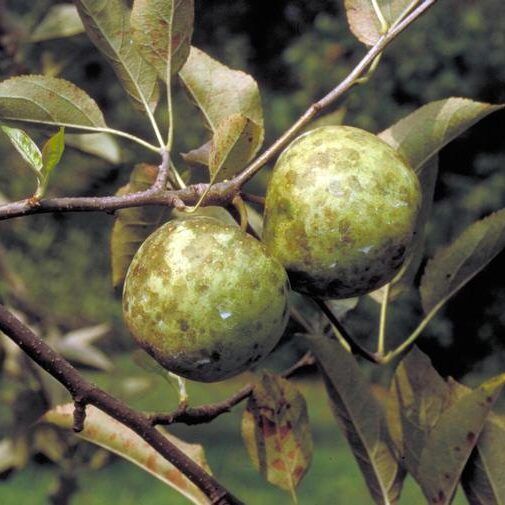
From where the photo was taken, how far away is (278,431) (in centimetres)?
86

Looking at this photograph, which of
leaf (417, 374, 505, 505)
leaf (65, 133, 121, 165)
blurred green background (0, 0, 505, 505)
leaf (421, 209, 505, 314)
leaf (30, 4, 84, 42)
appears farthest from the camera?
blurred green background (0, 0, 505, 505)

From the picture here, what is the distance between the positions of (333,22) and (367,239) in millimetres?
4355

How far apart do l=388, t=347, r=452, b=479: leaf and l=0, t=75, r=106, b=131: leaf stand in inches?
14.2

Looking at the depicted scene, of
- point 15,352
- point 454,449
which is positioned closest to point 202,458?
point 454,449

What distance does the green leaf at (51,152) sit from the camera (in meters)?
0.69

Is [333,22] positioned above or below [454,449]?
below

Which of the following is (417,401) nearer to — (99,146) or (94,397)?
(94,397)

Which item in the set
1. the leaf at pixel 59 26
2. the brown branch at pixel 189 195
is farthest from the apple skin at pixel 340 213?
the leaf at pixel 59 26

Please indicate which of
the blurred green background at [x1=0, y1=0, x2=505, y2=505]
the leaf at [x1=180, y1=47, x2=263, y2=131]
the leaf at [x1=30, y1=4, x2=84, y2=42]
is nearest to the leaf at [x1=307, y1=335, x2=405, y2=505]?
the leaf at [x1=180, y1=47, x2=263, y2=131]

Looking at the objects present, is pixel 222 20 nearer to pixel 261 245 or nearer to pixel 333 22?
pixel 333 22

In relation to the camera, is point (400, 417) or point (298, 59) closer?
point (400, 417)

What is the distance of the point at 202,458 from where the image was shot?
880 mm

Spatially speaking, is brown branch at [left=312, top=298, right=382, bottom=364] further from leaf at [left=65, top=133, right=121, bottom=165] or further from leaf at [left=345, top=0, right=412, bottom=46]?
leaf at [left=65, top=133, right=121, bottom=165]

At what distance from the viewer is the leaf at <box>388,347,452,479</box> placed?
33.3 inches
